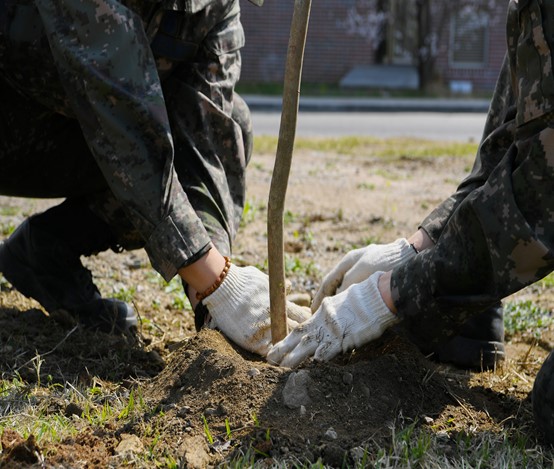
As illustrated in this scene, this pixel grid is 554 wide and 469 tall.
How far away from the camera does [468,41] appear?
1980 cm

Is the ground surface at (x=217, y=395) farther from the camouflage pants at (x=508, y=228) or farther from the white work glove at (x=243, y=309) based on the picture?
the camouflage pants at (x=508, y=228)

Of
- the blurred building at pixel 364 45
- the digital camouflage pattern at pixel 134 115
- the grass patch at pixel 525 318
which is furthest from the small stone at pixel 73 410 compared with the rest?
the blurred building at pixel 364 45

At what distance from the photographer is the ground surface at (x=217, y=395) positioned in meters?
2.21

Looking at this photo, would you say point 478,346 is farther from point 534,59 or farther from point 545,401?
point 534,59

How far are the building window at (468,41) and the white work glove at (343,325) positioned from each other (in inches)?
696

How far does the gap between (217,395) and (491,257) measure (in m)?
0.83

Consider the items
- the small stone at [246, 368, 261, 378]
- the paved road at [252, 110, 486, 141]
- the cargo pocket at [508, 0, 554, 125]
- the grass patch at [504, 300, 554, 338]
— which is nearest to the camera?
the cargo pocket at [508, 0, 554, 125]

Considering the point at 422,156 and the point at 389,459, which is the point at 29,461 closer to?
the point at 389,459

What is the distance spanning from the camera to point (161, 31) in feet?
9.39

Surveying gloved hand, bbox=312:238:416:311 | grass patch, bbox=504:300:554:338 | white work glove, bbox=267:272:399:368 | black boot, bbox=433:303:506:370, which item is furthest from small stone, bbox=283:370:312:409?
grass patch, bbox=504:300:554:338

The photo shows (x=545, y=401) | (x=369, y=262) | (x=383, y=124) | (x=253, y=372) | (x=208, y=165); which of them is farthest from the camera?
(x=383, y=124)

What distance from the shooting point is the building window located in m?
19.5

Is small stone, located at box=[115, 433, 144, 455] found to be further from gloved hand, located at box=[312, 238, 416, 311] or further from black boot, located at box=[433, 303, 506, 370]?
black boot, located at box=[433, 303, 506, 370]

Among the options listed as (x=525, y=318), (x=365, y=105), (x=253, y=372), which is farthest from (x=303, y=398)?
(x=365, y=105)
